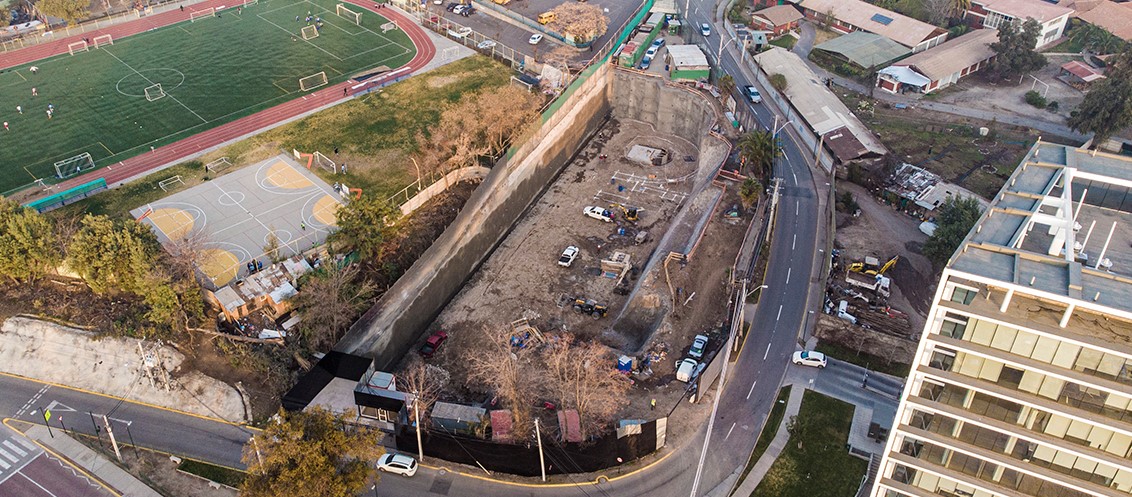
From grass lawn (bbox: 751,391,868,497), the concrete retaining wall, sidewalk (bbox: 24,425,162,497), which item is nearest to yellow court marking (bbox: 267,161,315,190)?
the concrete retaining wall

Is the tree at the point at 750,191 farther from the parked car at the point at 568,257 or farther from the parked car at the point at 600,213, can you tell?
the parked car at the point at 568,257

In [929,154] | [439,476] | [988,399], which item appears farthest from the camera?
[929,154]

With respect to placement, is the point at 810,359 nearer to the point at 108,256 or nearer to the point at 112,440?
the point at 112,440

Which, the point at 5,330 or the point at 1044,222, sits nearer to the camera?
the point at 1044,222

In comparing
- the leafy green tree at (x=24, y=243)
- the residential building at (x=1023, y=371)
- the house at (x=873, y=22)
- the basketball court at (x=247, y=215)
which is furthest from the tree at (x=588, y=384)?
the house at (x=873, y=22)

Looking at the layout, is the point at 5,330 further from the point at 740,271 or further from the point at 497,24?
the point at 497,24

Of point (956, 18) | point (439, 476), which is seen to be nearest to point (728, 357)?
point (439, 476)
